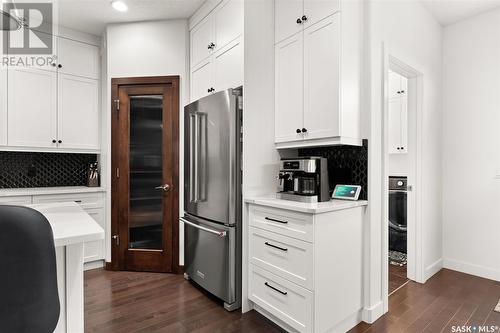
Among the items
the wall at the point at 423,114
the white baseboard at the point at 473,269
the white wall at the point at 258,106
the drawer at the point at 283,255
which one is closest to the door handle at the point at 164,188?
the white wall at the point at 258,106

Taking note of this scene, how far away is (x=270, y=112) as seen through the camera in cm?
245

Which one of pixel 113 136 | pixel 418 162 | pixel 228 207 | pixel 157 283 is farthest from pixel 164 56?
pixel 418 162

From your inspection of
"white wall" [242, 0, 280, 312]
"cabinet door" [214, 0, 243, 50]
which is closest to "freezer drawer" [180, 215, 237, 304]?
"white wall" [242, 0, 280, 312]

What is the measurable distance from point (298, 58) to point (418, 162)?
5.69 feet

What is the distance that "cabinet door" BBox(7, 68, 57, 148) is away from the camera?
3.01 meters

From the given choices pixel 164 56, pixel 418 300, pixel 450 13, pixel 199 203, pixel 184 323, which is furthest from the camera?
pixel 164 56

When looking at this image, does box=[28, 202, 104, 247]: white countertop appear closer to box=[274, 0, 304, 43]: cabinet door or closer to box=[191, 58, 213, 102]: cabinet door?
box=[191, 58, 213, 102]: cabinet door

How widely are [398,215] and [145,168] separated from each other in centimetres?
326

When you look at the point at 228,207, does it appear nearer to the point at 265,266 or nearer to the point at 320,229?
the point at 265,266

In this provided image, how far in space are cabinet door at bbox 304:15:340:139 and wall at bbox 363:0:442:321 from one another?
342 millimetres

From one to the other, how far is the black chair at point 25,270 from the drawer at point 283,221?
1319 mm

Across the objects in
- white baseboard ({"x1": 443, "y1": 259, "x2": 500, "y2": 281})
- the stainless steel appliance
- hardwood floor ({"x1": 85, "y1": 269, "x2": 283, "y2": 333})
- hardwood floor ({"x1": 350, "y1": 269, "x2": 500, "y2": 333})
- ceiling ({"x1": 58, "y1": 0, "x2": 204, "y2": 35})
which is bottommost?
hardwood floor ({"x1": 85, "y1": 269, "x2": 283, "y2": 333})

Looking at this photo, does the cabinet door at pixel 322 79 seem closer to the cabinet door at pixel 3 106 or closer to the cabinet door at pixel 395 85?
the cabinet door at pixel 395 85

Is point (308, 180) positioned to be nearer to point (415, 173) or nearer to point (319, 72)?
point (319, 72)
